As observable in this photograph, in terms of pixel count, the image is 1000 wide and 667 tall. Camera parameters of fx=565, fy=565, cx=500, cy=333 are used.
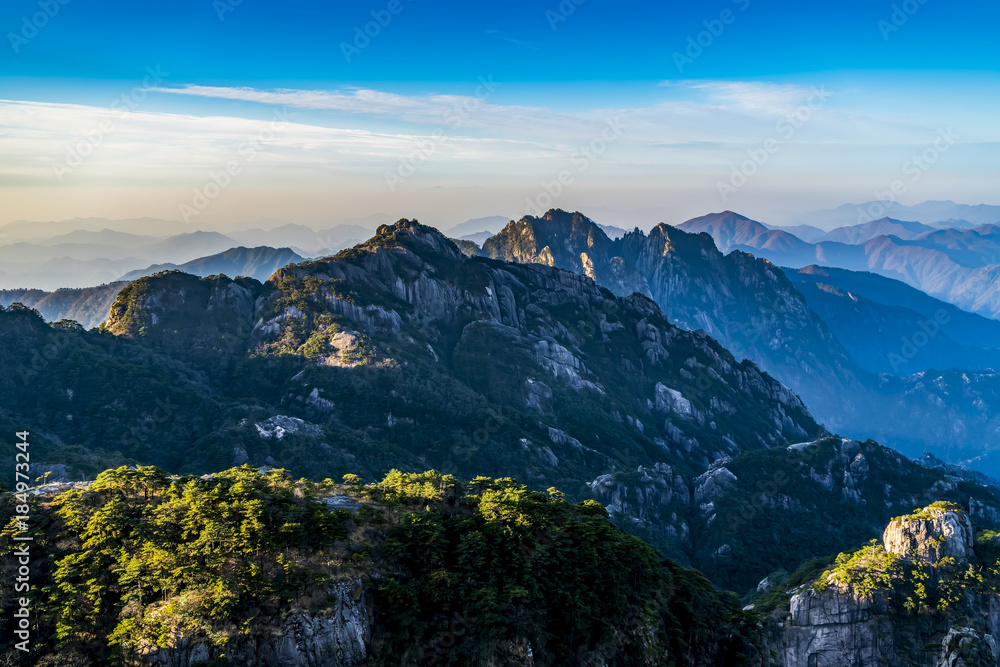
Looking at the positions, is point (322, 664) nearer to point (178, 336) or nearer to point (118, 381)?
point (118, 381)

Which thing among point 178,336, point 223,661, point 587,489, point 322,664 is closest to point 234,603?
point 223,661

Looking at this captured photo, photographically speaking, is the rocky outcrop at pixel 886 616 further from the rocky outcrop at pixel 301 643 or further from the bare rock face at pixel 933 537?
the rocky outcrop at pixel 301 643

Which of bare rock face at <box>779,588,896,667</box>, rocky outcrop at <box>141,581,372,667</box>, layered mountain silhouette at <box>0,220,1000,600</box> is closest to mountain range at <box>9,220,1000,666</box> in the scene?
rocky outcrop at <box>141,581,372,667</box>

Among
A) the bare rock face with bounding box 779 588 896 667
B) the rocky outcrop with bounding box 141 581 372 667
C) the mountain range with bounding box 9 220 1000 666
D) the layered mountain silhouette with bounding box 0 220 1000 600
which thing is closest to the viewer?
the rocky outcrop with bounding box 141 581 372 667

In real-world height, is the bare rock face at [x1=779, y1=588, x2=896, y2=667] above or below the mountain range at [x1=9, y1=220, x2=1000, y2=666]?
below

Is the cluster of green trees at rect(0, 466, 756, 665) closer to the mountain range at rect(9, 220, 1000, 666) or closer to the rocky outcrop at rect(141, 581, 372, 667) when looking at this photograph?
the mountain range at rect(9, 220, 1000, 666)

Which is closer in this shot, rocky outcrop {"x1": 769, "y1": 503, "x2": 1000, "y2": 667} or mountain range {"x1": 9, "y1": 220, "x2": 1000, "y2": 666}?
mountain range {"x1": 9, "y1": 220, "x2": 1000, "y2": 666}

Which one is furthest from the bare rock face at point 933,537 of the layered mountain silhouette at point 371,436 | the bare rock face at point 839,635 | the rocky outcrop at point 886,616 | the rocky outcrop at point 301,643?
the rocky outcrop at point 301,643

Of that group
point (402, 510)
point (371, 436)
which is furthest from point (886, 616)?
point (371, 436)
